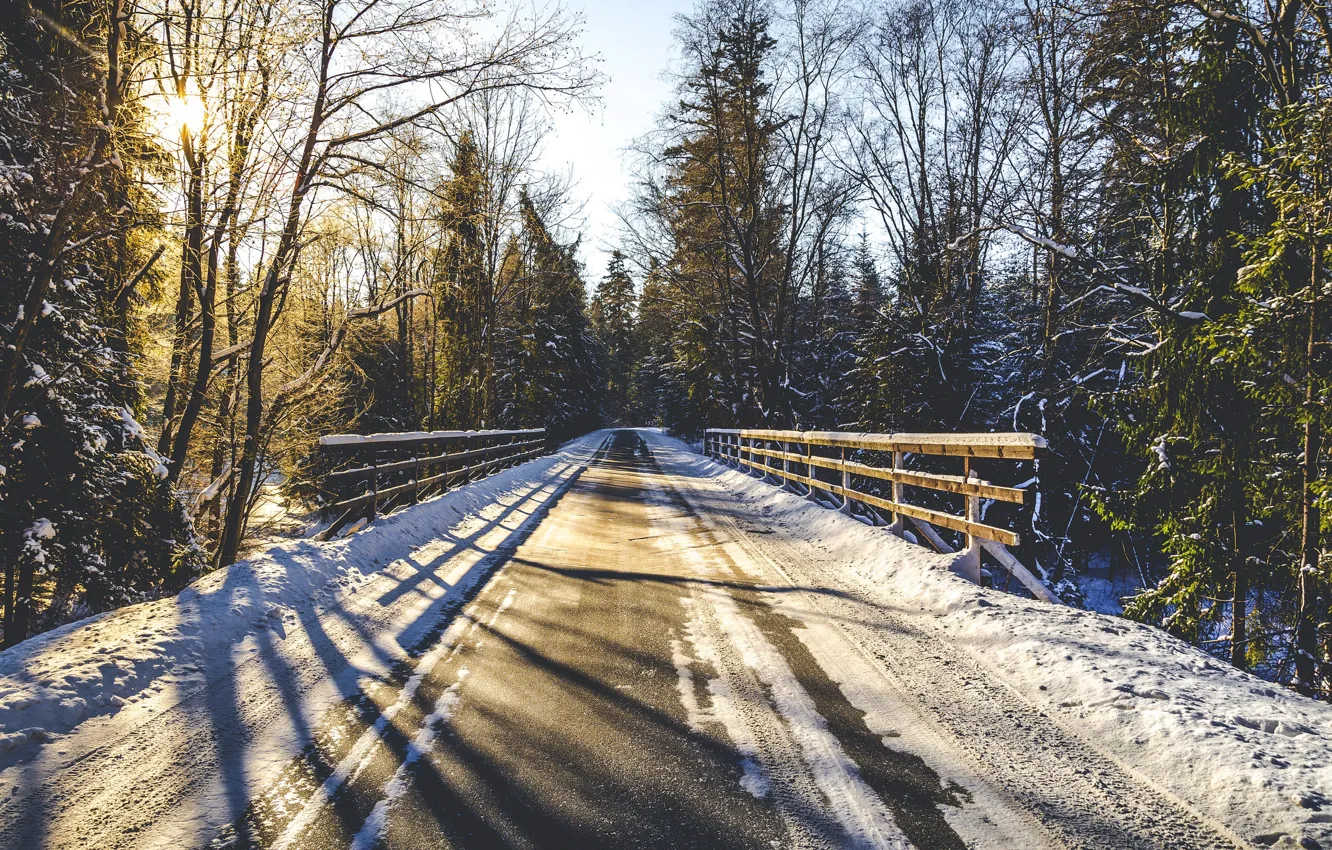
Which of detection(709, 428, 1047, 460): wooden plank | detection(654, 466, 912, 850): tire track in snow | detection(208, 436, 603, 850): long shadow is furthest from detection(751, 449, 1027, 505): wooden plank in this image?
detection(208, 436, 603, 850): long shadow

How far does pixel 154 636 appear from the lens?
145 inches

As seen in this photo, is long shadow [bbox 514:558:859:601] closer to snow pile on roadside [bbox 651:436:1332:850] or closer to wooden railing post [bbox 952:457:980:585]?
snow pile on roadside [bbox 651:436:1332:850]

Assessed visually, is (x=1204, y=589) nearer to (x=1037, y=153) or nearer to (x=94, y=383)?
(x=94, y=383)

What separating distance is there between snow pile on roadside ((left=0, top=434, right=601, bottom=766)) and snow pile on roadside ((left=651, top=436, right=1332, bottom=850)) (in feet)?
15.4

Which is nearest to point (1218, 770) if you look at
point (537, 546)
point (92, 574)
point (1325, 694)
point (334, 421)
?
point (1325, 694)

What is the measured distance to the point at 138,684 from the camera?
10.7 feet

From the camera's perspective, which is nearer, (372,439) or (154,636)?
(154,636)

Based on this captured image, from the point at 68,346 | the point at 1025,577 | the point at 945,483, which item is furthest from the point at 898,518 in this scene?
the point at 68,346

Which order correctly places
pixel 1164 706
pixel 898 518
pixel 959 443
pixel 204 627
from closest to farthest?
pixel 1164 706
pixel 204 627
pixel 959 443
pixel 898 518

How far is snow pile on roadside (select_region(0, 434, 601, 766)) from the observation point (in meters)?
2.87

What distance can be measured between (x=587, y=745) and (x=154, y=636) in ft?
9.00

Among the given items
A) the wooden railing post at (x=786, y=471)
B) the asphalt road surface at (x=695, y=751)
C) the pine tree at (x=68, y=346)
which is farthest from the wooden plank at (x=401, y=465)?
the wooden railing post at (x=786, y=471)

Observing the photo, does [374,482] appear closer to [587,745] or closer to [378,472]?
[378,472]

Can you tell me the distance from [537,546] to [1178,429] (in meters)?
6.75
